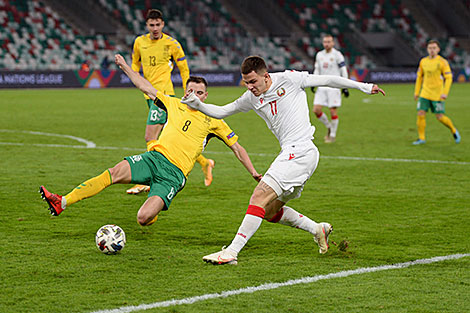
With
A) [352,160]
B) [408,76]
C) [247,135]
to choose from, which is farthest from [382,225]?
[408,76]

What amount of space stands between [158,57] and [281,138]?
15.0 ft

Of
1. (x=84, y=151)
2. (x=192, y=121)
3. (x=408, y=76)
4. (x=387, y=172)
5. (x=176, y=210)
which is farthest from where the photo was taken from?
(x=408, y=76)

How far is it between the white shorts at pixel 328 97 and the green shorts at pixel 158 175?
336 inches

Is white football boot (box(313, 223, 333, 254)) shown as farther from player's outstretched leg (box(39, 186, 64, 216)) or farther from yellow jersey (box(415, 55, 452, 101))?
yellow jersey (box(415, 55, 452, 101))

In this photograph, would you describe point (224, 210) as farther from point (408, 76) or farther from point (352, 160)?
point (408, 76)

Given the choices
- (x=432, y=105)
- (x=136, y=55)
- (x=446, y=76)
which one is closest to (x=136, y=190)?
(x=136, y=55)

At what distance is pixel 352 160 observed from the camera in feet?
38.5

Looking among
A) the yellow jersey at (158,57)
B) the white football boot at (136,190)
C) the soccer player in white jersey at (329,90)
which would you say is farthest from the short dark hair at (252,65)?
the soccer player in white jersey at (329,90)

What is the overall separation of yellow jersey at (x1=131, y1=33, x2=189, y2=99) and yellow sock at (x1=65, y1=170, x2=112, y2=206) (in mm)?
3929

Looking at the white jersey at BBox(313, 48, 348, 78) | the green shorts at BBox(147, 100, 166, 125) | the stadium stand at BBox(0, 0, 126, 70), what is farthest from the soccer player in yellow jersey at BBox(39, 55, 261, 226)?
the stadium stand at BBox(0, 0, 126, 70)

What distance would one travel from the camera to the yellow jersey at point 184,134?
6.52 metres

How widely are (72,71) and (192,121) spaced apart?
27.3 meters

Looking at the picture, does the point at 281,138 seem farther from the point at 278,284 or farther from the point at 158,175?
the point at 278,284

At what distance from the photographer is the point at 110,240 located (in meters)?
5.63
